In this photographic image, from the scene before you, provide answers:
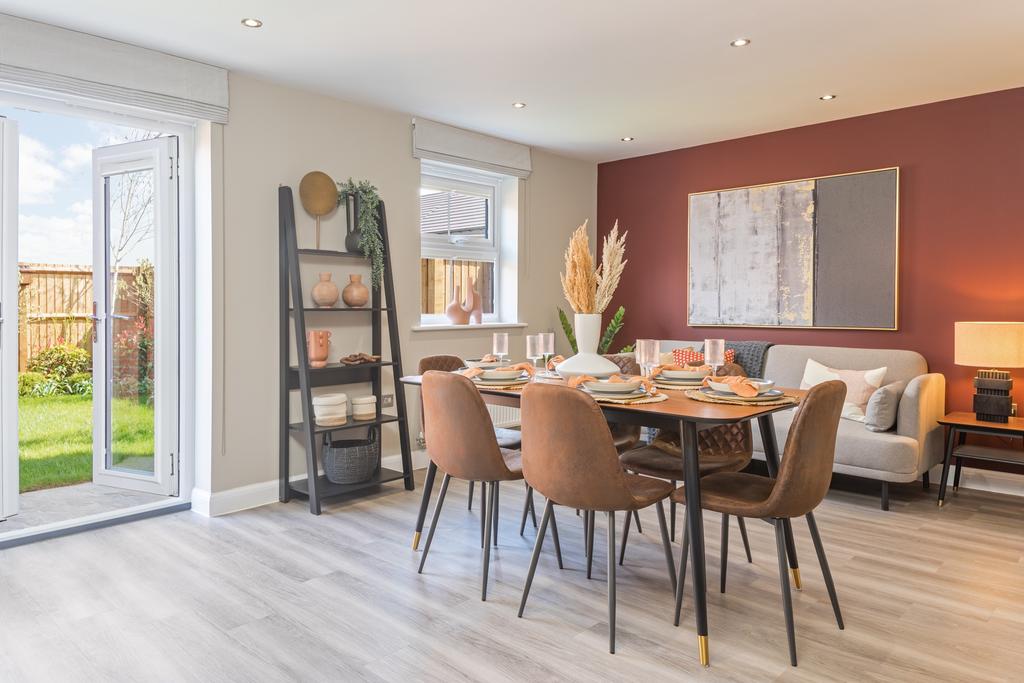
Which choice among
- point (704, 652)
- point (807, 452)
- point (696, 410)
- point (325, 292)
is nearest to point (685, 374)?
point (696, 410)

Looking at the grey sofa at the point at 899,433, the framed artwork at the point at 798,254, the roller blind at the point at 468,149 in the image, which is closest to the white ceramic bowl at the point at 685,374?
the grey sofa at the point at 899,433

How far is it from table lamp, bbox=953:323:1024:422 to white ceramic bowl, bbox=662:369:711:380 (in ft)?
6.89

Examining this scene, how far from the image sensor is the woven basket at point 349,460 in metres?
3.94

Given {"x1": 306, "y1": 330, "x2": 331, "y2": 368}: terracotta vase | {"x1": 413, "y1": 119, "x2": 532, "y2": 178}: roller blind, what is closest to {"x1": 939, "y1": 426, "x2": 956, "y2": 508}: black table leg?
{"x1": 413, "y1": 119, "x2": 532, "y2": 178}: roller blind

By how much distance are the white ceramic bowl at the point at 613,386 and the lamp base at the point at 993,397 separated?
268 cm

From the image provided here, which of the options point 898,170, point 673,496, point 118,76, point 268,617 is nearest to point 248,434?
point 268,617

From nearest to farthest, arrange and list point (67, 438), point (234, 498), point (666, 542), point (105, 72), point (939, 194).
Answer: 1. point (666, 542)
2. point (105, 72)
3. point (234, 498)
4. point (939, 194)
5. point (67, 438)

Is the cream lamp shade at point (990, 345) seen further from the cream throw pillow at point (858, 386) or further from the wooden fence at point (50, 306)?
the wooden fence at point (50, 306)

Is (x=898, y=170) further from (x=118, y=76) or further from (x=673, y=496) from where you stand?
(x=118, y=76)

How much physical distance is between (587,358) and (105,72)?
2609 mm

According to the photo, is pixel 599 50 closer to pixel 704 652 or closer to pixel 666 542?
pixel 666 542

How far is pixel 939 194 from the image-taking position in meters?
4.36

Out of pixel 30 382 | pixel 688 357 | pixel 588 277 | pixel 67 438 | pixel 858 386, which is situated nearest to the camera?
pixel 588 277

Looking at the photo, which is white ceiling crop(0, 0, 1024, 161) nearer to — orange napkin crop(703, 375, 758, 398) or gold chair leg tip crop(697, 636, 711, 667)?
orange napkin crop(703, 375, 758, 398)
